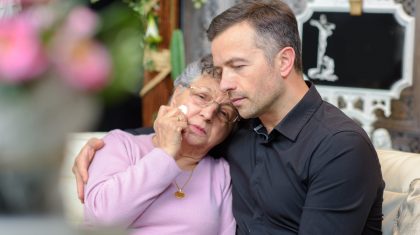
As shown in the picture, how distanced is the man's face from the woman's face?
0.29 ft

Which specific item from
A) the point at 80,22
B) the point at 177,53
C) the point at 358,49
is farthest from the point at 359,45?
the point at 80,22

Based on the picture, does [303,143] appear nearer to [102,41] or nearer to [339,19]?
[102,41]

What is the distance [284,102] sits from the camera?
66.9 inches

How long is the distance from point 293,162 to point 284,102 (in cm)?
20

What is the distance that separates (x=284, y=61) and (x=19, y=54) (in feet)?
4.40

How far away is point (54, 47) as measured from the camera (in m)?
0.43

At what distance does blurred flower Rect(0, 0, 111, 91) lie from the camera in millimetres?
415

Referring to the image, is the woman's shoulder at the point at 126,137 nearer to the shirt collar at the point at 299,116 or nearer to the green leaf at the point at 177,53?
the shirt collar at the point at 299,116

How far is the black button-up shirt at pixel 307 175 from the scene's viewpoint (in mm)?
1475

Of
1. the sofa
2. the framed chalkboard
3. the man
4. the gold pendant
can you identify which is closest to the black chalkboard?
the framed chalkboard

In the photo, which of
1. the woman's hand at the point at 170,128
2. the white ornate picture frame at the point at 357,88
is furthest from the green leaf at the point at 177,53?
the woman's hand at the point at 170,128

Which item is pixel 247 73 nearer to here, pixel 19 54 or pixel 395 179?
pixel 395 179

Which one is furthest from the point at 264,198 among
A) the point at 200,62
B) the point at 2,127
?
the point at 2,127

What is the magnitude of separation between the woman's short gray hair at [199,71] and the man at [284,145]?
0.28 ft
